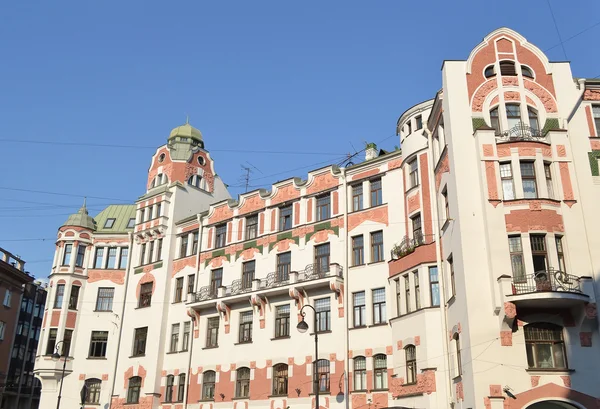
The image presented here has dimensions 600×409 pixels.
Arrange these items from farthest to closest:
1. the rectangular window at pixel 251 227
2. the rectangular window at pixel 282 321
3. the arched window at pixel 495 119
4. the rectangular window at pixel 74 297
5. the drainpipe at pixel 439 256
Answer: the rectangular window at pixel 74 297, the rectangular window at pixel 251 227, the rectangular window at pixel 282 321, the arched window at pixel 495 119, the drainpipe at pixel 439 256

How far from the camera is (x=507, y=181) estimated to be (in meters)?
26.3

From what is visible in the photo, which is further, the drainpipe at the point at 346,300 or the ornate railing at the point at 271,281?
the ornate railing at the point at 271,281

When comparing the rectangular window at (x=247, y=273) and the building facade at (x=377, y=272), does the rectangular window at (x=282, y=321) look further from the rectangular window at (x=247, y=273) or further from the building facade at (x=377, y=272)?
the rectangular window at (x=247, y=273)

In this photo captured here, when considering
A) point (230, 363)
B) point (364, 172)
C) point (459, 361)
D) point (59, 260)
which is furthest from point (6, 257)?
point (459, 361)

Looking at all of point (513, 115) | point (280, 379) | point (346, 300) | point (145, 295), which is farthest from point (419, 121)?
point (145, 295)

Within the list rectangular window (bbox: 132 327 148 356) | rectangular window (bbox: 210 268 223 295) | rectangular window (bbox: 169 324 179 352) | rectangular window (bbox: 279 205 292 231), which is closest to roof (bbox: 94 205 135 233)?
rectangular window (bbox: 132 327 148 356)

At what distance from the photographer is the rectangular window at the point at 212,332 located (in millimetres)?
39969

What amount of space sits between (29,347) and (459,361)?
6999cm

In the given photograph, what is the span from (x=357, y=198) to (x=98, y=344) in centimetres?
2537

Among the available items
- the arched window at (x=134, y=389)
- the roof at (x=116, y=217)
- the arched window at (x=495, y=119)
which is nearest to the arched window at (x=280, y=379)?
the arched window at (x=134, y=389)

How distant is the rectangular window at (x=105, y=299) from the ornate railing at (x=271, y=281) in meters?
10.9

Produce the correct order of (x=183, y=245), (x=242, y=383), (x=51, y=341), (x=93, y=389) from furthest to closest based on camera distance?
1. (x=51, y=341)
2. (x=183, y=245)
3. (x=93, y=389)
4. (x=242, y=383)

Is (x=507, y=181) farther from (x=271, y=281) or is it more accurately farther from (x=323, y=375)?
(x=271, y=281)

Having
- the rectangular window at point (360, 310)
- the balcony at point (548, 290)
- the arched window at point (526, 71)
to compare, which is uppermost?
the arched window at point (526, 71)
